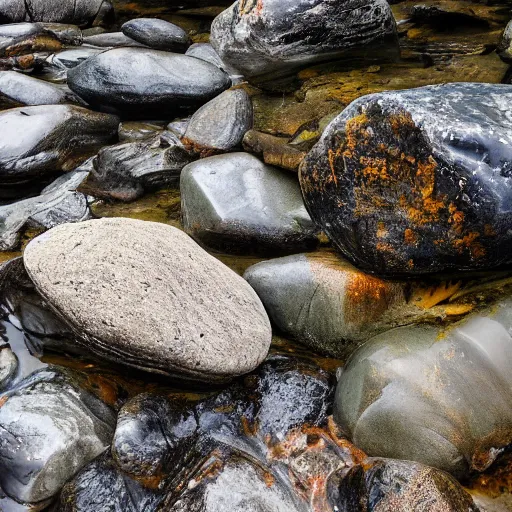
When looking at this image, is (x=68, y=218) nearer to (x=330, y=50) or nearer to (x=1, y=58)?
(x=330, y=50)

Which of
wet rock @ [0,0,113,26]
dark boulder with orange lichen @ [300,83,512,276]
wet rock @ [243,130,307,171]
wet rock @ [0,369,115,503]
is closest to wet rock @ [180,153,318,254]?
wet rock @ [243,130,307,171]

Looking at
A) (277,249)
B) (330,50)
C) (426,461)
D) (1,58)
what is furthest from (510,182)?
(1,58)

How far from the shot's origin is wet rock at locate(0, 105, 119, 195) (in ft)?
15.1

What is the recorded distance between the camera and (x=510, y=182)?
2.56m

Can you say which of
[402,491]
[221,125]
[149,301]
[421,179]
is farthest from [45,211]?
[402,491]

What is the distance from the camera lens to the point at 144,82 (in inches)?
205

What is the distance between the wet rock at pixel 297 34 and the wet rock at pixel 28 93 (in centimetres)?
144

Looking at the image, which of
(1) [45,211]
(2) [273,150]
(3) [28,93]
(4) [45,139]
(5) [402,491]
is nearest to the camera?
(5) [402,491]

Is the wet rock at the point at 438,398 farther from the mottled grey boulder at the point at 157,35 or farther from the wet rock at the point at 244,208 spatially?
the mottled grey boulder at the point at 157,35

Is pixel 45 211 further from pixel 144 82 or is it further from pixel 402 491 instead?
pixel 402 491

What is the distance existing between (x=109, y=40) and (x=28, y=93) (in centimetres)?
185

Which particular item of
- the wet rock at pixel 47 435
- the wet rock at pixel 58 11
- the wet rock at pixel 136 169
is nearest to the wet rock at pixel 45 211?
the wet rock at pixel 136 169

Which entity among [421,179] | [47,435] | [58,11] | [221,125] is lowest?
[47,435]

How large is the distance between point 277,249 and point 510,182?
141 cm
